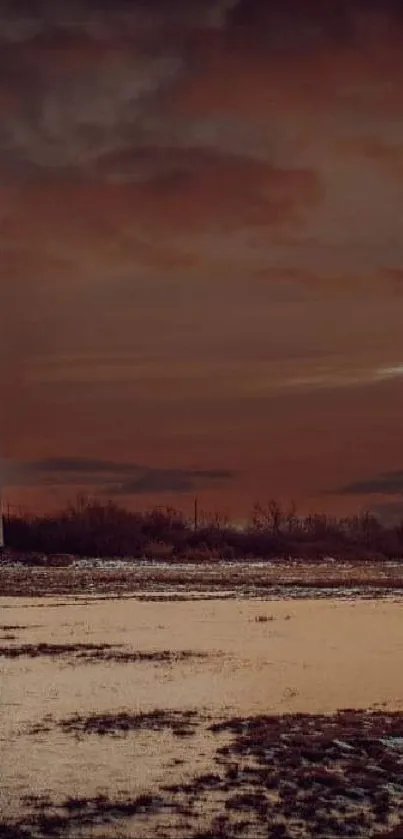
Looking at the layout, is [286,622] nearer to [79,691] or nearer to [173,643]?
[173,643]

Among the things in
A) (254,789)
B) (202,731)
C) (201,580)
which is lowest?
(254,789)

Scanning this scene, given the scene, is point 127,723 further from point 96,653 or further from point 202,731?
point 96,653

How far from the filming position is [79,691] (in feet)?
56.9

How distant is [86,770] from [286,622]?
17853 mm

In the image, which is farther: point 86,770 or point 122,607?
point 122,607

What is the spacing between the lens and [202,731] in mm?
14055

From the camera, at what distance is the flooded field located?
1033 centimetres

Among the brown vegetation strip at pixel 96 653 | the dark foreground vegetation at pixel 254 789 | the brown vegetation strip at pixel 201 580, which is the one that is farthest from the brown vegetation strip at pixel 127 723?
the brown vegetation strip at pixel 201 580

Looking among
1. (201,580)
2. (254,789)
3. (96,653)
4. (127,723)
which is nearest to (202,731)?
(127,723)

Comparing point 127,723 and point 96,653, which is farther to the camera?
point 96,653

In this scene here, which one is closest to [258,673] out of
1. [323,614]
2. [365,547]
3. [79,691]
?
[79,691]

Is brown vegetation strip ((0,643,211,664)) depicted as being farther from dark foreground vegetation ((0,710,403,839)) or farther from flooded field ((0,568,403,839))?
dark foreground vegetation ((0,710,403,839))

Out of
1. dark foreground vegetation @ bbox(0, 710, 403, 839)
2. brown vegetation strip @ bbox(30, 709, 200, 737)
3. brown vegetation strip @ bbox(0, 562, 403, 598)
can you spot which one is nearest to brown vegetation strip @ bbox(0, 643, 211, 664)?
brown vegetation strip @ bbox(30, 709, 200, 737)

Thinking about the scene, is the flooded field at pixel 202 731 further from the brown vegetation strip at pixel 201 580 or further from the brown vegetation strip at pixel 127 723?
the brown vegetation strip at pixel 201 580
